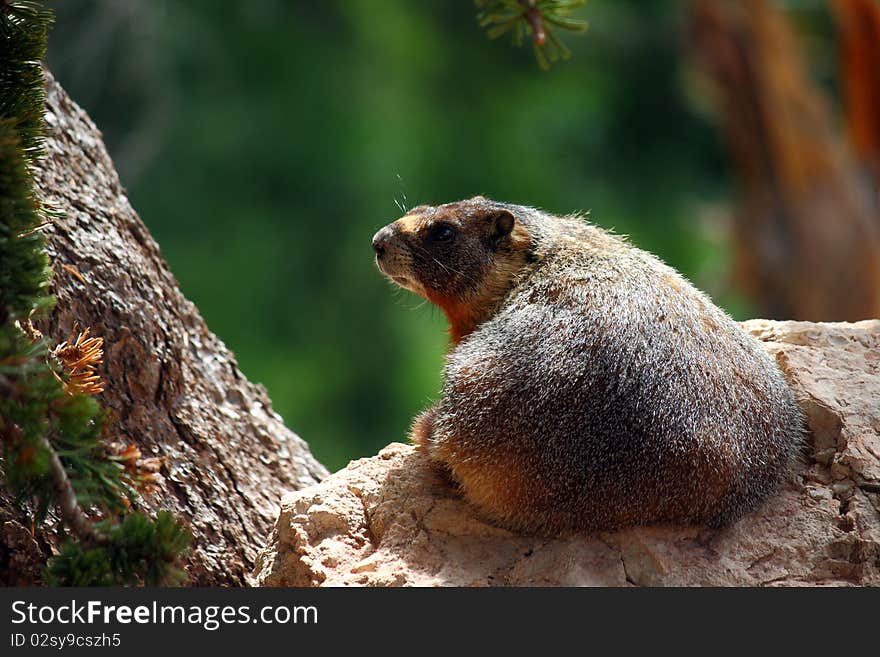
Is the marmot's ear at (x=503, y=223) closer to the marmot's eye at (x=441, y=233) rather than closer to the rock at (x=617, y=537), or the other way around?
the marmot's eye at (x=441, y=233)

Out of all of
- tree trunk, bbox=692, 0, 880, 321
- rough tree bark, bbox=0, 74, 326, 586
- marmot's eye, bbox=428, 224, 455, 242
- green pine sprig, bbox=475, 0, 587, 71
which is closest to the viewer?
rough tree bark, bbox=0, 74, 326, 586

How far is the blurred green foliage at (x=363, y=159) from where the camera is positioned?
33.6 feet

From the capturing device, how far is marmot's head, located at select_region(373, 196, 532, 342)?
368 cm

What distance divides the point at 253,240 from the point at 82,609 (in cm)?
828

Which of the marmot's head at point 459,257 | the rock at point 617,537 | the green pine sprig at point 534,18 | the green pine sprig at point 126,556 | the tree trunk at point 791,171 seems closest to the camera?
the green pine sprig at point 126,556

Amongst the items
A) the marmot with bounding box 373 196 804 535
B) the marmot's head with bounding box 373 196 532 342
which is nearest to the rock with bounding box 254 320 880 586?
the marmot with bounding box 373 196 804 535

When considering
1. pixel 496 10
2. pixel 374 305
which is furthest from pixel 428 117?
pixel 496 10

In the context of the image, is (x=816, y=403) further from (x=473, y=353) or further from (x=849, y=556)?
(x=473, y=353)

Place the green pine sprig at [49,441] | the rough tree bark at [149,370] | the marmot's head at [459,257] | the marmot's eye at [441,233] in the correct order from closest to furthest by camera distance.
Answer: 1. the green pine sprig at [49,441]
2. the rough tree bark at [149,370]
3. the marmot's head at [459,257]
4. the marmot's eye at [441,233]

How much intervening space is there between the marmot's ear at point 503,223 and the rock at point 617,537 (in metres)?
0.92

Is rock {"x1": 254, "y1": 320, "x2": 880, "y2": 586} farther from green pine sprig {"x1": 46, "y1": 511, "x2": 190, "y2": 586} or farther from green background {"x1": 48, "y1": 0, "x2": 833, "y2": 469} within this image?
green background {"x1": 48, "y1": 0, "x2": 833, "y2": 469}

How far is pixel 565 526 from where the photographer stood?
9.68ft

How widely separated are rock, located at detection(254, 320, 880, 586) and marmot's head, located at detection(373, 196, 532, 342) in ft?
2.09

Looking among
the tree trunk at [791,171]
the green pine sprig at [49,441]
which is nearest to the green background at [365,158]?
the tree trunk at [791,171]
